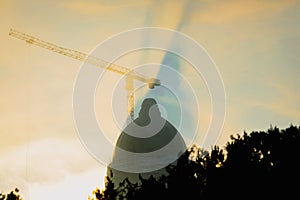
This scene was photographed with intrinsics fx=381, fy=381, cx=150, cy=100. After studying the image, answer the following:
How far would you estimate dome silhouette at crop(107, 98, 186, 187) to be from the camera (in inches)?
4284

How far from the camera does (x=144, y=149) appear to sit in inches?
4395

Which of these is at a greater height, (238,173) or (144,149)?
(144,149)

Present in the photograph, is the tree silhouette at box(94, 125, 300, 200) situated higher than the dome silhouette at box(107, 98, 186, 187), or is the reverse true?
the dome silhouette at box(107, 98, 186, 187)

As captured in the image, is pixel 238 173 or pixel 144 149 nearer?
pixel 238 173

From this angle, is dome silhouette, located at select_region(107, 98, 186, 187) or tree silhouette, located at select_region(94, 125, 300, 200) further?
dome silhouette, located at select_region(107, 98, 186, 187)

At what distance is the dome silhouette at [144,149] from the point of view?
109 m

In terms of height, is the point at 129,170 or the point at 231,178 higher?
the point at 129,170

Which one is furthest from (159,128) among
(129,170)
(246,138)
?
(246,138)

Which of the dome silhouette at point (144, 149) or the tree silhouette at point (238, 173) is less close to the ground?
the dome silhouette at point (144, 149)

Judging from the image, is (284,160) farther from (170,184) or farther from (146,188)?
(146,188)

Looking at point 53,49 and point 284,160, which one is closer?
point 284,160

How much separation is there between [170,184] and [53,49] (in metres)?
99.1

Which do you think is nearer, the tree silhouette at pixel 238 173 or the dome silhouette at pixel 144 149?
the tree silhouette at pixel 238 173

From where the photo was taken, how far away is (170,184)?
89.3 ft
